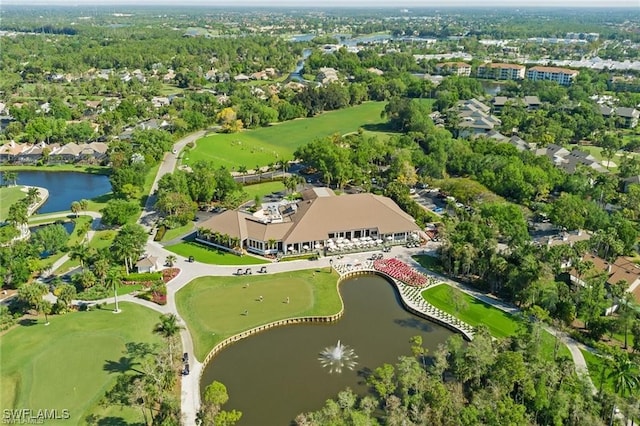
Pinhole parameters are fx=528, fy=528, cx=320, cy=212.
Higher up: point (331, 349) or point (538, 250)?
point (538, 250)

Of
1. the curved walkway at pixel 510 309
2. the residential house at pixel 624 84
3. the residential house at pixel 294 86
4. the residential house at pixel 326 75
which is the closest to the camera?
the curved walkway at pixel 510 309

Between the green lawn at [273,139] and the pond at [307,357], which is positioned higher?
the green lawn at [273,139]

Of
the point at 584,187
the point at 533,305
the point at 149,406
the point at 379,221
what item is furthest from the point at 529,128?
the point at 149,406

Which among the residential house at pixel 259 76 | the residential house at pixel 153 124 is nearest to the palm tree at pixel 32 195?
the residential house at pixel 153 124

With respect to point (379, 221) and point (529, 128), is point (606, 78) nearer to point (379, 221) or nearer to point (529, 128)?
point (529, 128)

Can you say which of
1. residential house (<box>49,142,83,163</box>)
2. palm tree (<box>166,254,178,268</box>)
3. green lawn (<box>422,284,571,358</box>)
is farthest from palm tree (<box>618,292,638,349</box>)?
residential house (<box>49,142,83,163</box>)

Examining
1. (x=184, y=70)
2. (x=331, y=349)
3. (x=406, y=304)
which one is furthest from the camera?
(x=184, y=70)

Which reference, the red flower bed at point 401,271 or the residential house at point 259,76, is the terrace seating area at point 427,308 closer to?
the red flower bed at point 401,271
